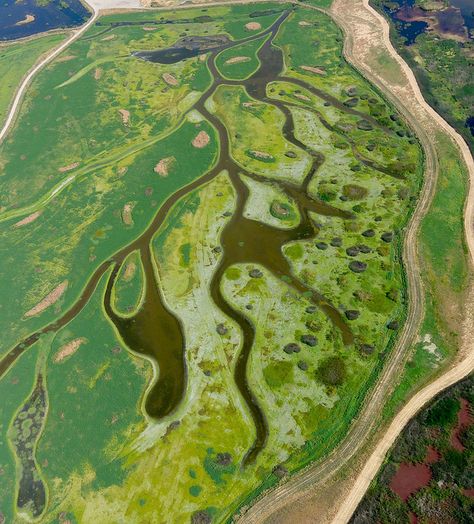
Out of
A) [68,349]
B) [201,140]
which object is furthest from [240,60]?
[68,349]

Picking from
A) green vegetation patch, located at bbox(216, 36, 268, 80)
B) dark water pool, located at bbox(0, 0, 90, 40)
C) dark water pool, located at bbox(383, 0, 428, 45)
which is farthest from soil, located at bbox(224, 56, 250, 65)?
dark water pool, located at bbox(0, 0, 90, 40)

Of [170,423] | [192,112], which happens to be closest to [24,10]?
[192,112]

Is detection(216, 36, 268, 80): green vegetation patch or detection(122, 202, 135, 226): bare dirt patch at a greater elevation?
detection(216, 36, 268, 80): green vegetation patch

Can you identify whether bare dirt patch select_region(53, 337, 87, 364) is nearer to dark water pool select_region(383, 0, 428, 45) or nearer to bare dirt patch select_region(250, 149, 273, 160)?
bare dirt patch select_region(250, 149, 273, 160)

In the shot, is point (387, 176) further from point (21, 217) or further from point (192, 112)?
point (21, 217)

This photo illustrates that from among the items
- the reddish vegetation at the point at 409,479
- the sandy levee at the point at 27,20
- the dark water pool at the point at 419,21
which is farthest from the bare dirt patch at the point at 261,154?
the sandy levee at the point at 27,20
